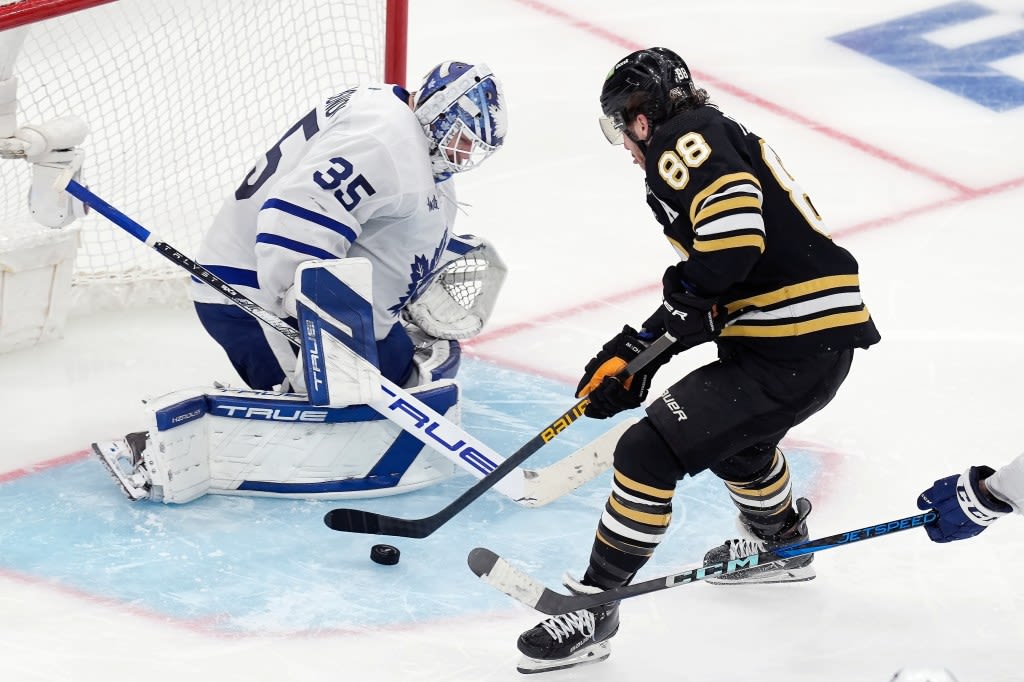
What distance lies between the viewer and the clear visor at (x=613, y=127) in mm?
2938

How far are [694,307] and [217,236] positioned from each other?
4.20 feet

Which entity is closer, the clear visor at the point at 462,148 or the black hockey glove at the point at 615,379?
the black hockey glove at the point at 615,379

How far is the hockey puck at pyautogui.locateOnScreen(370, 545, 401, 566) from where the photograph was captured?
3336 millimetres

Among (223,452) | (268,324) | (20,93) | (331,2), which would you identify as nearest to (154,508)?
(223,452)

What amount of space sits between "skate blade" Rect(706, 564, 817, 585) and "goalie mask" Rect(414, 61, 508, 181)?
38.0 inches

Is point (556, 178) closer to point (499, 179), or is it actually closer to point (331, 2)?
point (499, 179)

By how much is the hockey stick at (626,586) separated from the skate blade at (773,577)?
10.5 inches

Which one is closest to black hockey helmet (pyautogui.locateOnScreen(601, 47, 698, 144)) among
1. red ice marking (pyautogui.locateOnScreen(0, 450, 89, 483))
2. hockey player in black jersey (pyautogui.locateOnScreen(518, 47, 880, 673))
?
hockey player in black jersey (pyautogui.locateOnScreen(518, 47, 880, 673))

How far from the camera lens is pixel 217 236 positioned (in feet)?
12.2

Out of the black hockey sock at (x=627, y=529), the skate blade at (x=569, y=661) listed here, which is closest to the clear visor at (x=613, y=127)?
the black hockey sock at (x=627, y=529)

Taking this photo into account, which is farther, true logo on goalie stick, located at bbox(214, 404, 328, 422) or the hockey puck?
true logo on goalie stick, located at bbox(214, 404, 328, 422)

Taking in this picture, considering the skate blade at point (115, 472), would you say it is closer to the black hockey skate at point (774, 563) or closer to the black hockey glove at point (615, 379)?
the black hockey glove at point (615, 379)

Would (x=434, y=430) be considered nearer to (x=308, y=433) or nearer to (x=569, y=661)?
(x=308, y=433)

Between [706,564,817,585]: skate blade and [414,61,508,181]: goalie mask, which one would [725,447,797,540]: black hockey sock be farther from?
[414,61,508,181]: goalie mask
